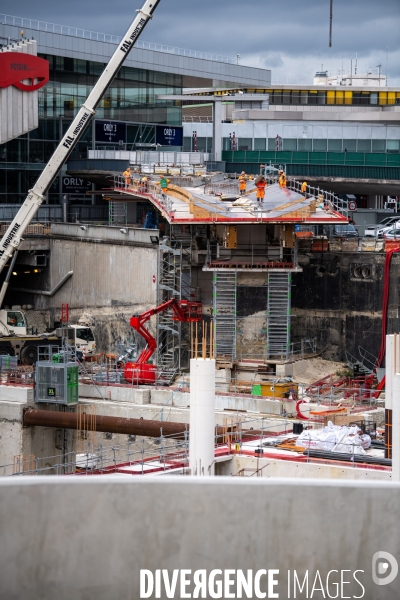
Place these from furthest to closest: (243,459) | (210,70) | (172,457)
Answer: (210,70) → (172,457) → (243,459)

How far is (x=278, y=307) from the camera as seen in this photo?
54.1 metres

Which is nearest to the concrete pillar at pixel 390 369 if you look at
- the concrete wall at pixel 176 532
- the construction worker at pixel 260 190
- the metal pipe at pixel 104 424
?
the concrete wall at pixel 176 532

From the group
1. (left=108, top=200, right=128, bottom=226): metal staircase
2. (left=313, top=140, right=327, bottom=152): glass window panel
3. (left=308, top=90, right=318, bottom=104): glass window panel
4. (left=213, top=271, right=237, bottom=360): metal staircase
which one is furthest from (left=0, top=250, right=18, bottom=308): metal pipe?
(left=308, top=90, right=318, bottom=104): glass window panel

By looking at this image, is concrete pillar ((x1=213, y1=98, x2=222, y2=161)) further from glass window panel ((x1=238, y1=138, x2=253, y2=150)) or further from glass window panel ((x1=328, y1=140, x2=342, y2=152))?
glass window panel ((x1=328, y1=140, x2=342, y2=152))

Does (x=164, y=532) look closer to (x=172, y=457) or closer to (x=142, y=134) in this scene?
(x=172, y=457)

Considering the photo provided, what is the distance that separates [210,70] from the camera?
94.6 meters

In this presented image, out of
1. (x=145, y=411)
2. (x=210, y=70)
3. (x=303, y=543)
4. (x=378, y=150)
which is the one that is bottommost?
(x=145, y=411)

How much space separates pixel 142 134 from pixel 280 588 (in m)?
66.2

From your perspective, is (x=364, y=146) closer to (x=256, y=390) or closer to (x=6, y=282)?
(x=6, y=282)

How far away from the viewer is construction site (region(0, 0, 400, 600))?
61.6ft

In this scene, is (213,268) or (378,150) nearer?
(213,268)

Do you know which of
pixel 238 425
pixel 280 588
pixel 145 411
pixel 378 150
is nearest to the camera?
pixel 280 588

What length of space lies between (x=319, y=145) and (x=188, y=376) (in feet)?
100

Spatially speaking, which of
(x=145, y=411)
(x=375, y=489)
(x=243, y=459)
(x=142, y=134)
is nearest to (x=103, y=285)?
(x=145, y=411)
